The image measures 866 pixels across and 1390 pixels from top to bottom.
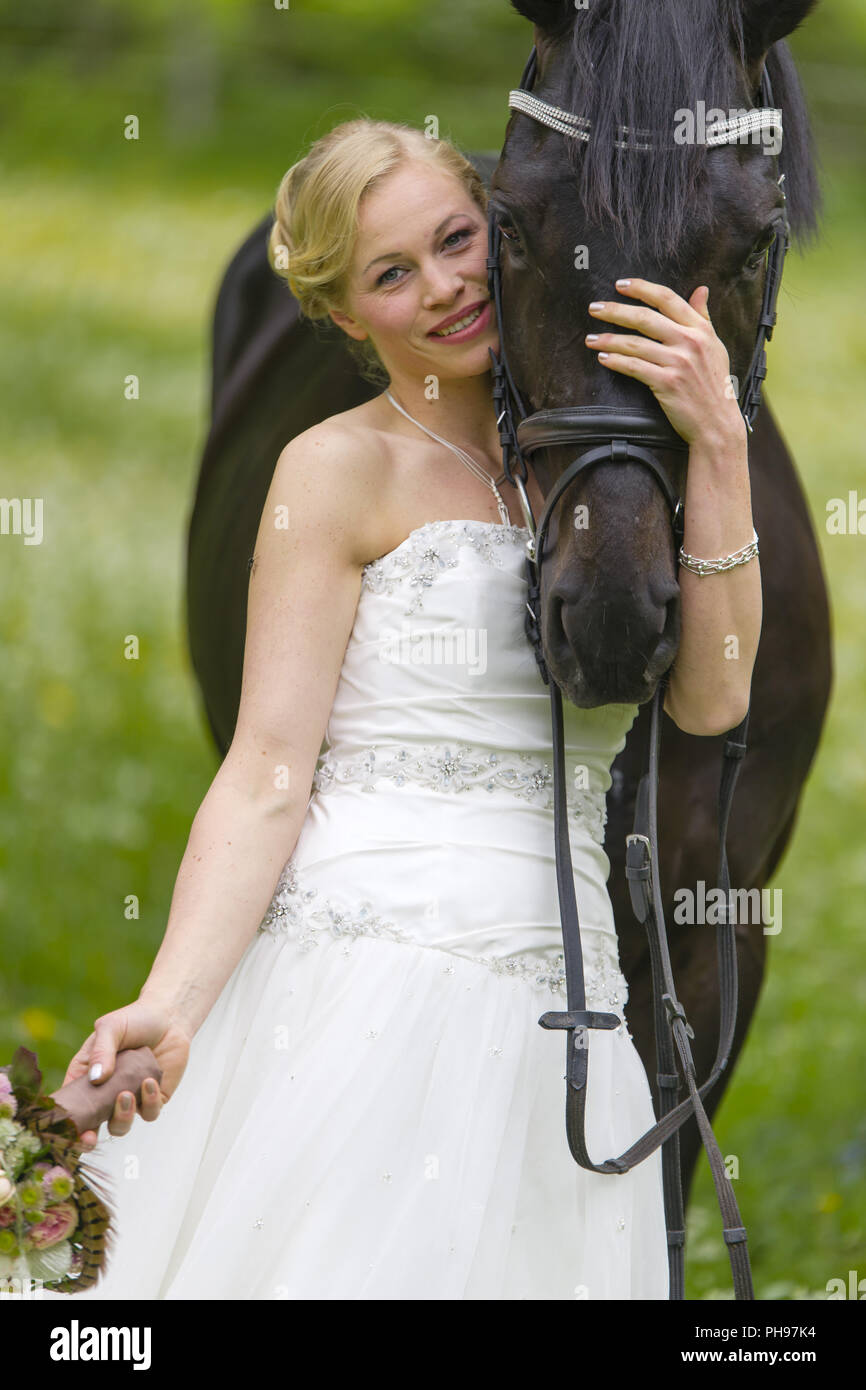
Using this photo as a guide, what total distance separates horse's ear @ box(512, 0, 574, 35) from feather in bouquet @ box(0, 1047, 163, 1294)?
60.3 inches

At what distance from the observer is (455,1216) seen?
196cm

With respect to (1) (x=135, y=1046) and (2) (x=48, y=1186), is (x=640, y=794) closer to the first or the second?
(1) (x=135, y=1046)

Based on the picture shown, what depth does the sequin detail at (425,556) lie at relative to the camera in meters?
2.15

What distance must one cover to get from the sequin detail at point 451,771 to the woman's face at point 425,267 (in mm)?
562

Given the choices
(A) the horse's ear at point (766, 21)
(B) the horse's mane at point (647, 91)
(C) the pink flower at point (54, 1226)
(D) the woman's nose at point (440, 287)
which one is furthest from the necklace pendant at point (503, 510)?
(C) the pink flower at point (54, 1226)

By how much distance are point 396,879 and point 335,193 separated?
38.6 inches

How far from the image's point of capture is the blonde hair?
218 cm

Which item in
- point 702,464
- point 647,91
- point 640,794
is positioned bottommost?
point 640,794

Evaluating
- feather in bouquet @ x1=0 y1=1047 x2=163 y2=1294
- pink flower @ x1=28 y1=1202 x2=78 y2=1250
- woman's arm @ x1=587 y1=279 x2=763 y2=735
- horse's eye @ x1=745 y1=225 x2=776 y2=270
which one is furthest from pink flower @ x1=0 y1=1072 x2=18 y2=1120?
horse's eye @ x1=745 y1=225 x2=776 y2=270

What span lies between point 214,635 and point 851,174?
43.0 ft

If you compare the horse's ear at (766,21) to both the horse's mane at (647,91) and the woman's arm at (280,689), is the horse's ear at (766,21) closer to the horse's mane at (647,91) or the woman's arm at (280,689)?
the horse's mane at (647,91)

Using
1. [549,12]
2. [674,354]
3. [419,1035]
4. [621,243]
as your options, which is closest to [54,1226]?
[419,1035]

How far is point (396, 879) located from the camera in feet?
6.85

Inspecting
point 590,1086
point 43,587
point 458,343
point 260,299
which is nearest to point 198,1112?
point 590,1086
